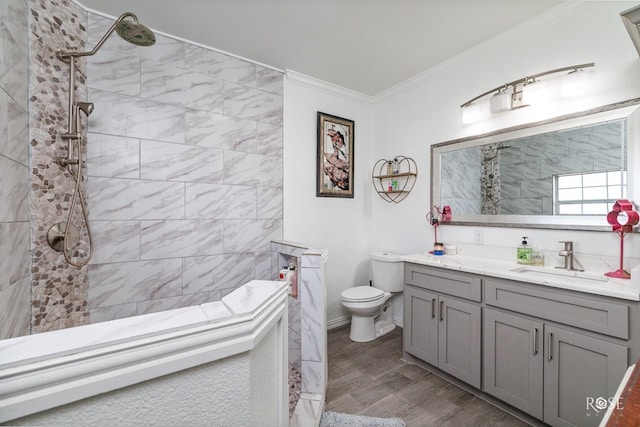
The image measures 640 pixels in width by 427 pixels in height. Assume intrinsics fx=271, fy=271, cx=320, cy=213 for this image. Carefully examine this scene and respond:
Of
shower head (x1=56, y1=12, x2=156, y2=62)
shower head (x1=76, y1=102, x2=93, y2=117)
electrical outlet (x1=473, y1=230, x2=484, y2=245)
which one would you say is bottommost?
electrical outlet (x1=473, y1=230, x2=484, y2=245)

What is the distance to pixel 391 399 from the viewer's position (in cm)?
185

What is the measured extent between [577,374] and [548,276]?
1.66 ft

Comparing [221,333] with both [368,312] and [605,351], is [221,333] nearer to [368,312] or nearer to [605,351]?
[605,351]

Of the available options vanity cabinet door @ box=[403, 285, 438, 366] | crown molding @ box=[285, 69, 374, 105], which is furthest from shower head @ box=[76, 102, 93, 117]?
vanity cabinet door @ box=[403, 285, 438, 366]

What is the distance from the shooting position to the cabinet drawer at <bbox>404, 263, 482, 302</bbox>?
1.86 metres

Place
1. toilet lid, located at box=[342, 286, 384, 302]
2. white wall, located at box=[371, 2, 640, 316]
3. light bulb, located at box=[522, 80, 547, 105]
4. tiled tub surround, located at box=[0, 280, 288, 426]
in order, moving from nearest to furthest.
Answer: tiled tub surround, located at box=[0, 280, 288, 426], white wall, located at box=[371, 2, 640, 316], light bulb, located at box=[522, 80, 547, 105], toilet lid, located at box=[342, 286, 384, 302]

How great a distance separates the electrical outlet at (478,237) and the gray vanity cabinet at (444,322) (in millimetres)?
539

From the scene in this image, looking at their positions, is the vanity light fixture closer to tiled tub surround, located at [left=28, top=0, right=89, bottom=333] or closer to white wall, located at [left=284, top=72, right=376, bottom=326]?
white wall, located at [left=284, top=72, right=376, bottom=326]

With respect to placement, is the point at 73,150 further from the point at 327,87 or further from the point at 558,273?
the point at 558,273

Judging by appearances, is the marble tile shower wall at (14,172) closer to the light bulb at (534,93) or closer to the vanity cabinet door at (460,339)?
the vanity cabinet door at (460,339)

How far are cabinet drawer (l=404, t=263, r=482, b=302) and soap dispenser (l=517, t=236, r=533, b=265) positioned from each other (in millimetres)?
430

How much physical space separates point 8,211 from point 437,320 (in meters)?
2.62

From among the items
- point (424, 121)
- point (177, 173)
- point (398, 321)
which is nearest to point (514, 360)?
point (398, 321)

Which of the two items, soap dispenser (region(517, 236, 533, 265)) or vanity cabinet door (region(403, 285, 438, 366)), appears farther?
vanity cabinet door (region(403, 285, 438, 366))
